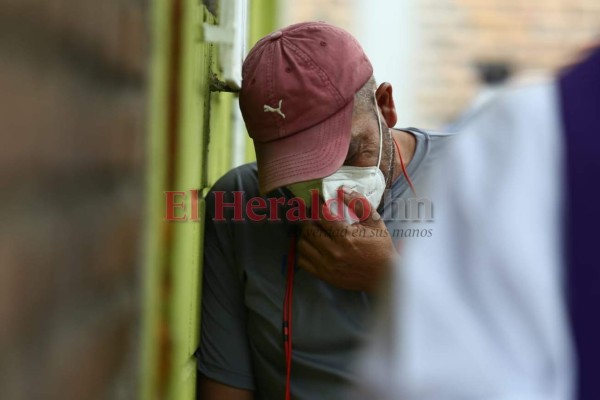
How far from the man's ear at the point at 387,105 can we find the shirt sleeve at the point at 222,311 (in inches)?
17.4

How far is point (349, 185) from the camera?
251cm

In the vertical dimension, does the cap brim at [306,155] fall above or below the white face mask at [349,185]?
above

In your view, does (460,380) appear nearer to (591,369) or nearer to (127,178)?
(591,369)

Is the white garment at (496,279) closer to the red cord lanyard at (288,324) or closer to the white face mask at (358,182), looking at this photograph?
the red cord lanyard at (288,324)

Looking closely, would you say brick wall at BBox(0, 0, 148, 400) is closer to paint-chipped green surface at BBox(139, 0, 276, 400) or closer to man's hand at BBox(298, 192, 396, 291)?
paint-chipped green surface at BBox(139, 0, 276, 400)

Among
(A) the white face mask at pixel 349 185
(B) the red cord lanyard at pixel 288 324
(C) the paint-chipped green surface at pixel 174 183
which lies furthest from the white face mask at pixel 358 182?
(C) the paint-chipped green surface at pixel 174 183

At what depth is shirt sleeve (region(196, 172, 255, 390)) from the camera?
2.50m

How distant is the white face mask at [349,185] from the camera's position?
249 cm

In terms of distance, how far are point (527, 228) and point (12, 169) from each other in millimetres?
431

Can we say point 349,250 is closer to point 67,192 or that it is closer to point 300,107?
point 300,107

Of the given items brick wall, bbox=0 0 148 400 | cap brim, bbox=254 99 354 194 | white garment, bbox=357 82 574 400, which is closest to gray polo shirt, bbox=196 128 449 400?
cap brim, bbox=254 99 354 194

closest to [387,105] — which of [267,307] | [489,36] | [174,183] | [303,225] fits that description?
[303,225]

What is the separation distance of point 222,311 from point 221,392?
0.21 m

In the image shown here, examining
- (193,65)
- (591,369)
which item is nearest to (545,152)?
(591,369)
